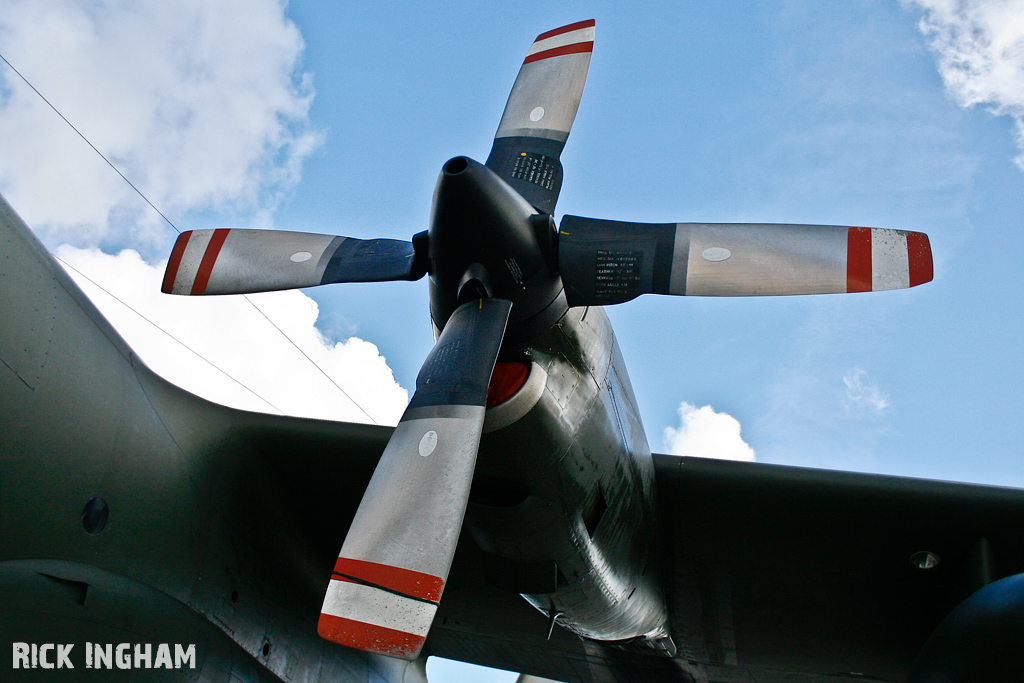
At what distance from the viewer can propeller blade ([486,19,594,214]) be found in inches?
170

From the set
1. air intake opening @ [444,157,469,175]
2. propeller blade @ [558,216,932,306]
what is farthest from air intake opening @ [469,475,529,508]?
air intake opening @ [444,157,469,175]

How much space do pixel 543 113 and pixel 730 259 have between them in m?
1.65

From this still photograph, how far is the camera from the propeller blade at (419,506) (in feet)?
9.01

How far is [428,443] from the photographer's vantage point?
331 cm

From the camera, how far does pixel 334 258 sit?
4.18 m

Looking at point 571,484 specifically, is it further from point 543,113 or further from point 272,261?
point 543,113

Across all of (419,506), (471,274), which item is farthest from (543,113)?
(419,506)

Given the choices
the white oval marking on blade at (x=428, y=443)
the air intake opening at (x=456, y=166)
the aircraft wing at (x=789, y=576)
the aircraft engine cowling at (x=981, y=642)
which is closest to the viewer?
the white oval marking on blade at (x=428, y=443)

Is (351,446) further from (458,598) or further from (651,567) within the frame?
(651,567)

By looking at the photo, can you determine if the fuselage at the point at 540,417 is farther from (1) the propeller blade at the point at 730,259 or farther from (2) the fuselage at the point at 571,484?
(1) the propeller blade at the point at 730,259

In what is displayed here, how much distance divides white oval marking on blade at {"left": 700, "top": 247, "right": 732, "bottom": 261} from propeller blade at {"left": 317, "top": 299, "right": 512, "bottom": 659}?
1004mm

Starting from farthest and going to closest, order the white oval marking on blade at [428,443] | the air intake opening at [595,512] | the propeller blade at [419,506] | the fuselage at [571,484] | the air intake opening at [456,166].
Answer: the air intake opening at [595,512] < the fuselage at [571,484] < the air intake opening at [456,166] < the white oval marking on blade at [428,443] < the propeller blade at [419,506]

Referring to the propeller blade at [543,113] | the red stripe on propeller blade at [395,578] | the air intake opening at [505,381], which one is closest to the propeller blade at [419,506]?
the red stripe on propeller blade at [395,578]

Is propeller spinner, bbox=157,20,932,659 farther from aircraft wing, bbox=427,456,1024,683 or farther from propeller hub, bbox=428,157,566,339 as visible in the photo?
aircraft wing, bbox=427,456,1024,683
